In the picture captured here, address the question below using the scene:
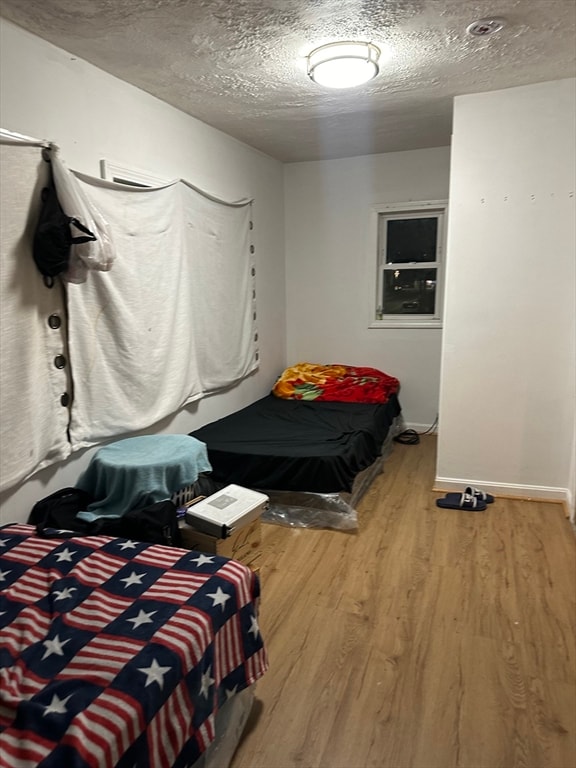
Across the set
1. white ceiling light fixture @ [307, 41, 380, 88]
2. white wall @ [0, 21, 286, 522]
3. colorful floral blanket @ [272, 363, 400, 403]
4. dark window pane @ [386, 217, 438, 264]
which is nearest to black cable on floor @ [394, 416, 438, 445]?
colorful floral blanket @ [272, 363, 400, 403]

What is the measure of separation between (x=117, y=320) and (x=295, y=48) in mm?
1529

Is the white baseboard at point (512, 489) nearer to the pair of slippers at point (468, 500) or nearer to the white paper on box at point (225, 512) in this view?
the pair of slippers at point (468, 500)

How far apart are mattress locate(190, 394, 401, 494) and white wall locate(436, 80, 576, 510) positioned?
595mm

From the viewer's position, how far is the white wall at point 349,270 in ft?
14.5

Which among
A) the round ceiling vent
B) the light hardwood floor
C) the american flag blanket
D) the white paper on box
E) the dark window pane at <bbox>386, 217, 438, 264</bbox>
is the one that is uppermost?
the round ceiling vent

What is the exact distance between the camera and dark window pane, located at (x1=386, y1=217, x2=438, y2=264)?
4.45 metres

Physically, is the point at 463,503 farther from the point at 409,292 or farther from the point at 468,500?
the point at 409,292

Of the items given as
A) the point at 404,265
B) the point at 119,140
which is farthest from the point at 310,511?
the point at 404,265

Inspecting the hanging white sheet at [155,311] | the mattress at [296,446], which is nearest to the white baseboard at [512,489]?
the mattress at [296,446]

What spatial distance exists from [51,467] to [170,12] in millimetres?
1960

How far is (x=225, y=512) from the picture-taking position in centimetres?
225

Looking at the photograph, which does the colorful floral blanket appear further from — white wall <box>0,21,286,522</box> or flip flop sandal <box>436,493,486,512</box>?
flip flop sandal <box>436,493,486,512</box>

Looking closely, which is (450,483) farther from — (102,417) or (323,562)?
(102,417)

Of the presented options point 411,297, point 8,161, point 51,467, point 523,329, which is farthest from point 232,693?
point 411,297
